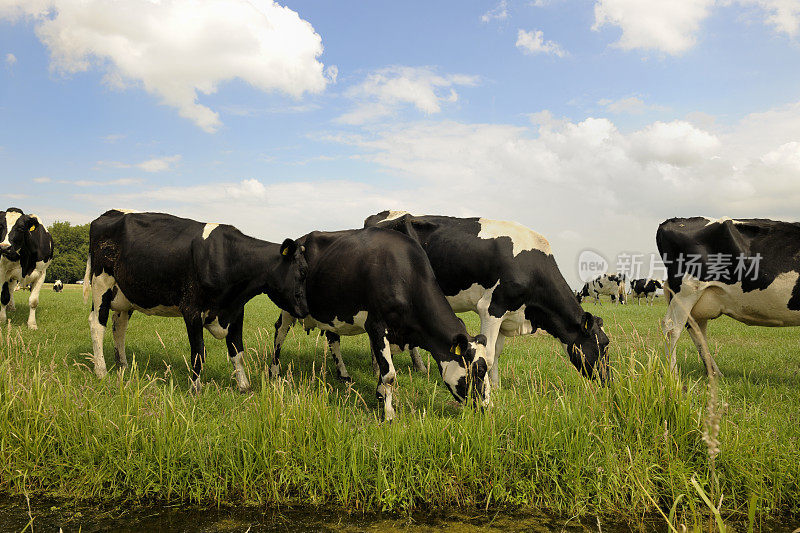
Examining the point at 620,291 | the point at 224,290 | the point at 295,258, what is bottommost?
the point at 620,291

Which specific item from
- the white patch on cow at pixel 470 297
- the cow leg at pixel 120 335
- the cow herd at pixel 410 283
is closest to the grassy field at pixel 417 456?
the cow herd at pixel 410 283

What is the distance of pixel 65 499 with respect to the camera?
453cm

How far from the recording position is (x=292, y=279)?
24.8ft

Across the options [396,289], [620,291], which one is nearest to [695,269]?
[396,289]

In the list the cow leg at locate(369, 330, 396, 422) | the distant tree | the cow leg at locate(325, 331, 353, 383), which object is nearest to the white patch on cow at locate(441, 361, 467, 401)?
the cow leg at locate(369, 330, 396, 422)

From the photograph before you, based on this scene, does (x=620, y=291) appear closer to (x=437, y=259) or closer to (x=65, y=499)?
(x=437, y=259)

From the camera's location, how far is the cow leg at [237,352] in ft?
25.3

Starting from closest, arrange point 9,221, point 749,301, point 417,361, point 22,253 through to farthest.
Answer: point 749,301, point 417,361, point 9,221, point 22,253

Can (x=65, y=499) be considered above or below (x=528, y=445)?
below

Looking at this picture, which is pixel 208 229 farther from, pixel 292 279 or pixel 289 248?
pixel 292 279

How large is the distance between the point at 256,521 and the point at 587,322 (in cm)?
548

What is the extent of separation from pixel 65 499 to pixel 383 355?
3.61 m

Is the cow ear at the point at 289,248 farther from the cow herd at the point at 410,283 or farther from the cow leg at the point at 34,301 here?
the cow leg at the point at 34,301

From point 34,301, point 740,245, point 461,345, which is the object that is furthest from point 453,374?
point 34,301
